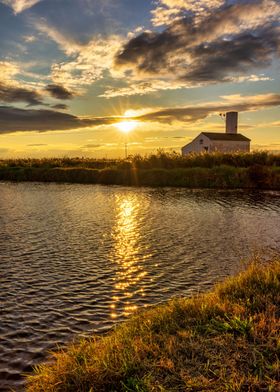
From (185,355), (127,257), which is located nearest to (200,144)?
(127,257)

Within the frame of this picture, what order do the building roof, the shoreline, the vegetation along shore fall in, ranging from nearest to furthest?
1. the shoreline
2. the vegetation along shore
3. the building roof

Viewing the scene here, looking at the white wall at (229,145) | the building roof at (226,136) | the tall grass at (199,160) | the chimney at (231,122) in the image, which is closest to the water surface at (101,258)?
the tall grass at (199,160)

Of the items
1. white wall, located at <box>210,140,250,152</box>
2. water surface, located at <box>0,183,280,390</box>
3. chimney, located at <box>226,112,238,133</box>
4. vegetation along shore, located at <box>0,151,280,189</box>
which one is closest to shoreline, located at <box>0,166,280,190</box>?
vegetation along shore, located at <box>0,151,280,189</box>

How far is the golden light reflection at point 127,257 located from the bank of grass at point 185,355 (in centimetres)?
224

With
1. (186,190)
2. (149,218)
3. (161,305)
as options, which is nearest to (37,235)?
(149,218)

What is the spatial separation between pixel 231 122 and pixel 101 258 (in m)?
73.0

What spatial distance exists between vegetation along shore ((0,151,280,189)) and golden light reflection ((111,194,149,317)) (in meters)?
15.7

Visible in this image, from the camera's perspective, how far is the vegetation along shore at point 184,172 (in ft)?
116

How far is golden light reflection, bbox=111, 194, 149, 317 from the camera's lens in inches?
356

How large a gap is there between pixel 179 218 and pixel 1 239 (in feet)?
30.0

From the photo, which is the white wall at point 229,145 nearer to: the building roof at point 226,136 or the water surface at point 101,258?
the building roof at point 226,136

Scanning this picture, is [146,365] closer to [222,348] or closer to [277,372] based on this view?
[222,348]

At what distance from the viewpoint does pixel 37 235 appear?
15469mm

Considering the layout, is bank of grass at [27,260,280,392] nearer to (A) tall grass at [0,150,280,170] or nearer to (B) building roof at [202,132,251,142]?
(A) tall grass at [0,150,280,170]
